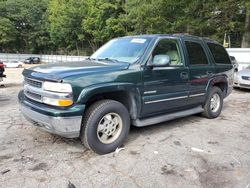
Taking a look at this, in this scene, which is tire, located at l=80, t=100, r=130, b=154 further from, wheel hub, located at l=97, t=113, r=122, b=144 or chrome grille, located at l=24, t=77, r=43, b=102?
chrome grille, located at l=24, t=77, r=43, b=102

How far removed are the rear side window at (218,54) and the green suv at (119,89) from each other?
234 millimetres

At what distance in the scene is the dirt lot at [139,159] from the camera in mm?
3199

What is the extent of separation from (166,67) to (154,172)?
6.28 ft

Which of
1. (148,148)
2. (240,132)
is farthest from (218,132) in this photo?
(148,148)

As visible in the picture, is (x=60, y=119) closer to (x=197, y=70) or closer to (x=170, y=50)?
(x=170, y=50)

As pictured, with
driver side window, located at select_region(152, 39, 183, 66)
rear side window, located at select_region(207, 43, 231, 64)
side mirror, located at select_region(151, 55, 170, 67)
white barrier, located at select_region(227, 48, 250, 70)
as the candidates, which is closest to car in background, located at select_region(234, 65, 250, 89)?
rear side window, located at select_region(207, 43, 231, 64)

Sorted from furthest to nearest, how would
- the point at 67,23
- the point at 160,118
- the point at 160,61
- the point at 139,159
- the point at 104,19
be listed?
the point at 67,23
the point at 104,19
the point at 160,118
the point at 160,61
the point at 139,159

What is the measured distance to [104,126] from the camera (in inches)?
156

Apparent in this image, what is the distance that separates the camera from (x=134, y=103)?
4.19 metres

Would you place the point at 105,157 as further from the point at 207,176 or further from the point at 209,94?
the point at 209,94

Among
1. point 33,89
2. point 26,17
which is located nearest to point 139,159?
point 33,89

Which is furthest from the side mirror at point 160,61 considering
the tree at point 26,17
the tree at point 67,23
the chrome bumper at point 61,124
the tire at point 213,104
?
the tree at point 26,17

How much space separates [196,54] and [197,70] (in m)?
0.37

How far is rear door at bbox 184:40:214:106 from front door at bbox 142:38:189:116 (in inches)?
8.4
